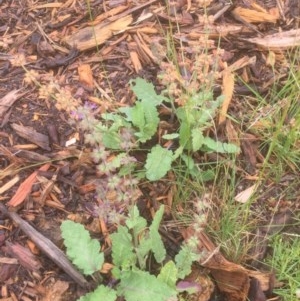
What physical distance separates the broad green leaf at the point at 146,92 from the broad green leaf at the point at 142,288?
684mm

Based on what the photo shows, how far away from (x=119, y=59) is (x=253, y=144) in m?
0.67

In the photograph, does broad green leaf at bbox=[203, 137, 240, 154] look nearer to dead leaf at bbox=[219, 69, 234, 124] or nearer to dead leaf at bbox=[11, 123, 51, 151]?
dead leaf at bbox=[219, 69, 234, 124]

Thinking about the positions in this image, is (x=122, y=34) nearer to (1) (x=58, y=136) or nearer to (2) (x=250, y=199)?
(1) (x=58, y=136)

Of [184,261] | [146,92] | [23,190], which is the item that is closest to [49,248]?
[23,190]

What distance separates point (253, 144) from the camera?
90.4 inches

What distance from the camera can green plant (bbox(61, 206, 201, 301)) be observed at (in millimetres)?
1871

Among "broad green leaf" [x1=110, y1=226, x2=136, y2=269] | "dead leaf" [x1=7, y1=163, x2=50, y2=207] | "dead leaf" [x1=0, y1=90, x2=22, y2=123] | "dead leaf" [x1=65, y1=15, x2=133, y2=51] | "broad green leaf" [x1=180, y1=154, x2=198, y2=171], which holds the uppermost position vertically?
"dead leaf" [x1=65, y1=15, x2=133, y2=51]

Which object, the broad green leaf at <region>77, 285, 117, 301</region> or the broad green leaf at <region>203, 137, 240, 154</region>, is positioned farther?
the broad green leaf at <region>203, 137, 240, 154</region>

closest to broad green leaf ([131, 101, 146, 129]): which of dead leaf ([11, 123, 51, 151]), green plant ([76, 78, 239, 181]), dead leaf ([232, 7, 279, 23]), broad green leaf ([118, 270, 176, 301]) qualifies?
green plant ([76, 78, 239, 181])

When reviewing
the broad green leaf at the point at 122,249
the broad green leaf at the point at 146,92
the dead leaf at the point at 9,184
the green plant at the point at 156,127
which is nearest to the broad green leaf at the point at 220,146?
the green plant at the point at 156,127

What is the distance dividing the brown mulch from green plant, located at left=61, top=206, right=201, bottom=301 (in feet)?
0.34

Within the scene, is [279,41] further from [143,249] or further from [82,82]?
[143,249]

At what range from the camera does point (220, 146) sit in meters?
2.17

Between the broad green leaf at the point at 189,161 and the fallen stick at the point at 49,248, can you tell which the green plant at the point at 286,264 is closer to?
the broad green leaf at the point at 189,161
